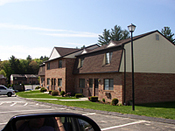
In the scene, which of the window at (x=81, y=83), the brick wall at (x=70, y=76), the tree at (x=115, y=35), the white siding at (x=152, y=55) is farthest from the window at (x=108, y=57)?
the tree at (x=115, y=35)

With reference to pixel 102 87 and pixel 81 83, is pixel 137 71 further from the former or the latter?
pixel 81 83

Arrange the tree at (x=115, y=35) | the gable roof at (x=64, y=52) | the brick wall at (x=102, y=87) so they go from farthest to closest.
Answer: the tree at (x=115, y=35) < the gable roof at (x=64, y=52) < the brick wall at (x=102, y=87)

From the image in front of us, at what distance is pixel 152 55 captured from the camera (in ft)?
68.6

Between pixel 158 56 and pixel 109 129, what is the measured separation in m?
15.4

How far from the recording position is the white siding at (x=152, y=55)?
65.4 feet

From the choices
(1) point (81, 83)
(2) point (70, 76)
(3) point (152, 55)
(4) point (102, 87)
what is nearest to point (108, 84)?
(4) point (102, 87)

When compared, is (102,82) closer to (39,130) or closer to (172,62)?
(172,62)

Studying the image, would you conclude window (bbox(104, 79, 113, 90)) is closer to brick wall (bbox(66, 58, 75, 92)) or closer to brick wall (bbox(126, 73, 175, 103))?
brick wall (bbox(126, 73, 175, 103))

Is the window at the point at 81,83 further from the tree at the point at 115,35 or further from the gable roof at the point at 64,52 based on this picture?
the tree at the point at 115,35

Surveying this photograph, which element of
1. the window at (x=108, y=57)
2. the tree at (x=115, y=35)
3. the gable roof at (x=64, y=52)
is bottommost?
the window at (x=108, y=57)

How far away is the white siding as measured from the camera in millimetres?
19938

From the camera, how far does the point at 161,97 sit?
21.2 meters

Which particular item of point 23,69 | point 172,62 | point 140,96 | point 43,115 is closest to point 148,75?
point 140,96

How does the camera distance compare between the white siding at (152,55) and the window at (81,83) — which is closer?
the white siding at (152,55)
